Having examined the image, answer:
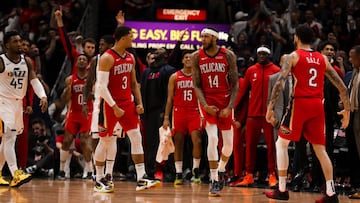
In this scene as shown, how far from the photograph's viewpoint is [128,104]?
35.0 feet

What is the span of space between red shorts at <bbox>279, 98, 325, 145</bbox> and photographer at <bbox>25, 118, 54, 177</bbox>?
6092 mm

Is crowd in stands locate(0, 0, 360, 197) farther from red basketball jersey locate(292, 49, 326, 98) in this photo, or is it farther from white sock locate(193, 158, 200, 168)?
red basketball jersey locate(292, 49, 326, 98)

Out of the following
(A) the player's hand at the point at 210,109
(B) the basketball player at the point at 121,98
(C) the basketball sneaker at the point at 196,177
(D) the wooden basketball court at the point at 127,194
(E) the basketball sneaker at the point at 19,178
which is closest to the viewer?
(D) the wooden basketball court at the point at 127,194

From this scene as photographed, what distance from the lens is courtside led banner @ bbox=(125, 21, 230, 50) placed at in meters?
17.6

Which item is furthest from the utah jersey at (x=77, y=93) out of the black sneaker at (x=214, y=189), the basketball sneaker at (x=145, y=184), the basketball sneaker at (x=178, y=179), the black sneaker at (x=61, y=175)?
the black sneaker at (x=214, y=189)

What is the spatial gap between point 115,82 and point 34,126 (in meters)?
4.40

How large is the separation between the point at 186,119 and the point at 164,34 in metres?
4.92

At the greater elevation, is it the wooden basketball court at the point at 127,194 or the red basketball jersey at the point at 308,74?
the red basketball jersey at the point at 308,74

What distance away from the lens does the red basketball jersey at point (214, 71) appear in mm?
10711

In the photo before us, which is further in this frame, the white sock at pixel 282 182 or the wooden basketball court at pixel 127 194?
the white sock at pixel 282 182

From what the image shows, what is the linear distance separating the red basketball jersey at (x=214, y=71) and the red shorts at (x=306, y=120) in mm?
1310

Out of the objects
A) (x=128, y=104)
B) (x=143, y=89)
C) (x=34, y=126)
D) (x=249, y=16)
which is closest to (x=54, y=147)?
(x=34, y=126)

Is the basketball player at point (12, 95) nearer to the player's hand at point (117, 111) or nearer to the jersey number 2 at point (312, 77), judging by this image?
the player's hand at point (117, 111)

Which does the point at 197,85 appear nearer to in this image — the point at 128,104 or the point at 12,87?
the point at 128,104
